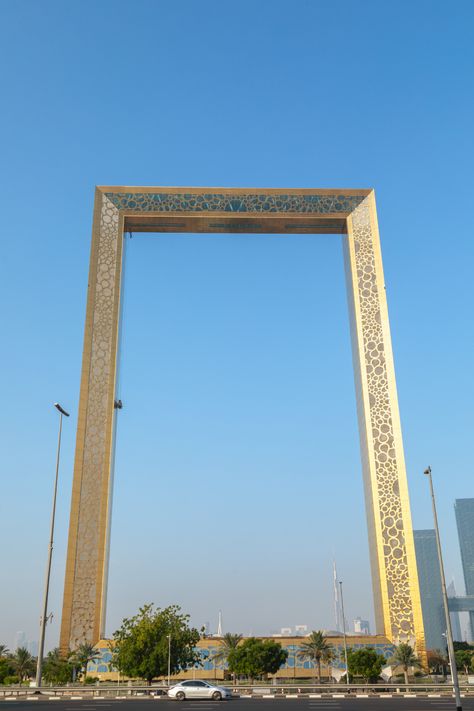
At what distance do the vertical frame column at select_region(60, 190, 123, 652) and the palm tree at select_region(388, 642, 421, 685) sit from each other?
1652 centimetres

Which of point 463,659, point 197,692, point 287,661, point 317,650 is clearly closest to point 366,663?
point 317,650

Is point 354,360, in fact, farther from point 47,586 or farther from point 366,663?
point 47,586

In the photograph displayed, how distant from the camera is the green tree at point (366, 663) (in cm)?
3634

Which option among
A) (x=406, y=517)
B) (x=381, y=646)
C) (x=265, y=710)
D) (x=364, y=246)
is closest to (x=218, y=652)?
(x=381, y=646)

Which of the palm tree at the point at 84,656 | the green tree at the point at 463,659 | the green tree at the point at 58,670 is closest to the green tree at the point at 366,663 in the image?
the palm tree at the point at 84,656

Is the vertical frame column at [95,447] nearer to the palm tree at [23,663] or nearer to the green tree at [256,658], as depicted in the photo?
the green tree at [256,658]

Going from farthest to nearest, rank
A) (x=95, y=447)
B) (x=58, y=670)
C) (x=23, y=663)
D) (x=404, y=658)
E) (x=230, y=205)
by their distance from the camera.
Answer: (x=23, y=663), (x=230, y=205), (x=95, y=447), (x=404, y=658), (x=58, y=670)

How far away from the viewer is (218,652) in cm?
4153

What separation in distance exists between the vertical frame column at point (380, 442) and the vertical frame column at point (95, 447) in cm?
1595

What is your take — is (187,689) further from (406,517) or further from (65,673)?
(406,517)

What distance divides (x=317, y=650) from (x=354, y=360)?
1887 cm

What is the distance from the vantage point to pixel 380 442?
132 feet

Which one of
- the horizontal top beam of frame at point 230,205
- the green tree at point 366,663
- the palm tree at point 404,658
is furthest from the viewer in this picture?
the horizontal top beam of frame at point 230,205

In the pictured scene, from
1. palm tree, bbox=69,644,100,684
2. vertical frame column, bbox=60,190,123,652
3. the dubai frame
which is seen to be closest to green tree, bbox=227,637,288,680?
the dubai frame
